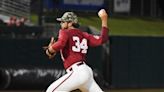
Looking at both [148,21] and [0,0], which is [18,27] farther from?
[148,21]

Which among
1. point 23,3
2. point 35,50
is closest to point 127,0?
point 23,3

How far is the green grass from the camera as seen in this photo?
28312 millimetres

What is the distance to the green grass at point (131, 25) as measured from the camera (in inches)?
1115

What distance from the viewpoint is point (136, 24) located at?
100ft

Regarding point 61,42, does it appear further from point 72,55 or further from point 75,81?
point 75,81

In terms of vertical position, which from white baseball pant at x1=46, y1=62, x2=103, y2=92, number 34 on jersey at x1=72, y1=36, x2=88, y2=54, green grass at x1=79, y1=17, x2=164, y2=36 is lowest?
green grass at x1=79, y1=17, x2=164, y2=36

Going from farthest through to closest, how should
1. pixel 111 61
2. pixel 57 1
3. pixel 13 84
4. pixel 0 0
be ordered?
1. pixel 57 1
2. pixel 0 0
3. pixel 111 61
4. pixel 13 84

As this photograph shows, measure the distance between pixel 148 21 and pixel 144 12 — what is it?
237 cm

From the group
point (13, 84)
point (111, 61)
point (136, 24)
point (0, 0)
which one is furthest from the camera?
point (136, 24)

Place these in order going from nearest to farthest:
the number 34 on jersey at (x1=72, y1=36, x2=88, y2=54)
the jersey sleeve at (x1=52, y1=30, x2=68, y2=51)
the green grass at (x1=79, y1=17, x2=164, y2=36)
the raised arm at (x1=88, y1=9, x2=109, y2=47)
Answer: the jersey sleeve at (x1=52, y1=30, x2=68, y2=51) < the number 34 on jersey at (x1=72, y1=36, x2=88, y2=54) < the raised arm at (x1=88, y1=9, x2=109, y2=47) < the green grass at (x1=79, y1=17, x2=164, y2=36)

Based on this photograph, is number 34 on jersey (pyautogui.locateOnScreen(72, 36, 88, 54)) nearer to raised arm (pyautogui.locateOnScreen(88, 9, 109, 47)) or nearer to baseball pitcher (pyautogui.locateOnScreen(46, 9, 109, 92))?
baseball pitcher (pyautogui.locateOnScreen(46, 9, 109, 92))

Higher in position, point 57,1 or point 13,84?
point 57,1

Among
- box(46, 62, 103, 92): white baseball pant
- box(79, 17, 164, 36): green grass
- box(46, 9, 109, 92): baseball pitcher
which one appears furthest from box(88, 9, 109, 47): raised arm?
box(79, 17, 164, 36): green grass

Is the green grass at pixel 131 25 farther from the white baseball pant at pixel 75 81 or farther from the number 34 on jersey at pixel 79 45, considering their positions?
the white baseball pant at pixel 75 81
